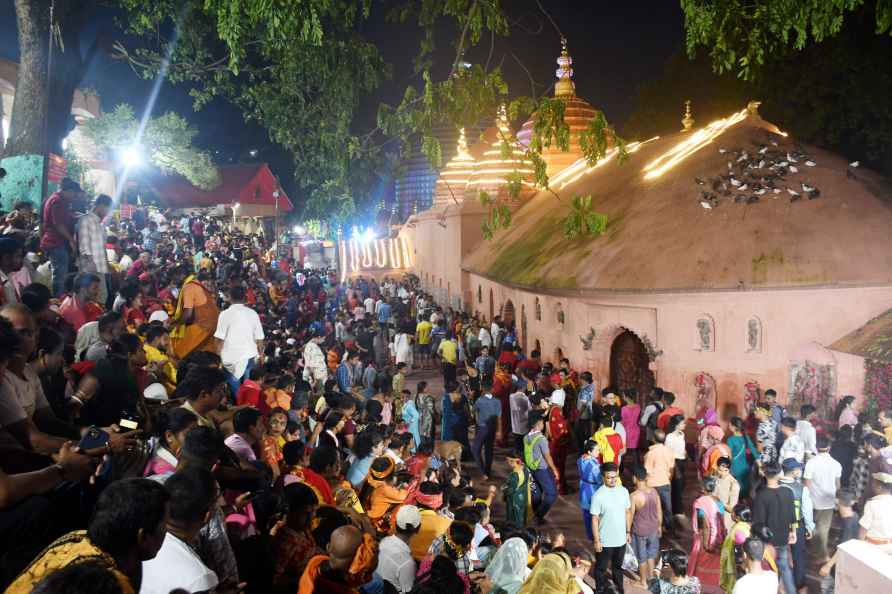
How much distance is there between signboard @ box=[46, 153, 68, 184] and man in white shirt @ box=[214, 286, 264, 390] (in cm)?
588

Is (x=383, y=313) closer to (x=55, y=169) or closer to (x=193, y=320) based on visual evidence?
(x=55, y=169)

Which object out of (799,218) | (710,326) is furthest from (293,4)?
(799,218)

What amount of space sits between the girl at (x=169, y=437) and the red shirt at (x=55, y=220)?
5.36 meters

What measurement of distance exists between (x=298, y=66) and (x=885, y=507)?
29.6ft

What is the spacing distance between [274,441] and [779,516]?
5.05 meters

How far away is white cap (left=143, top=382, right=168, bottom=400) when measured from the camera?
5.97 meters

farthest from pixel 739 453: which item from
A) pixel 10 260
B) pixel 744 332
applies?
pixel 10 260

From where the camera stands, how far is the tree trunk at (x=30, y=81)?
11328mm

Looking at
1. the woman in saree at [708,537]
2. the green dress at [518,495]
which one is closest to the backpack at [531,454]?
the green dress at [518,495]

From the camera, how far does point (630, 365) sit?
607 inches

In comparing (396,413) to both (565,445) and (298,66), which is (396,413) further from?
(298,66)

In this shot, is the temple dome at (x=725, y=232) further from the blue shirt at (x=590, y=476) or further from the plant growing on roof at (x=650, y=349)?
the blue shirt at (x=590, y=476)

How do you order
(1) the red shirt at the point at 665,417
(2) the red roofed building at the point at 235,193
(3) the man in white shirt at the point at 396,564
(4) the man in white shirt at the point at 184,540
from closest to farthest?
(4) the man in white shirt at the point at 184,540, (3) the man in white shirt at the point at 396,564, (1) the red shirt at the point at 665,417, (2) the red roofed building at the point at 235,193

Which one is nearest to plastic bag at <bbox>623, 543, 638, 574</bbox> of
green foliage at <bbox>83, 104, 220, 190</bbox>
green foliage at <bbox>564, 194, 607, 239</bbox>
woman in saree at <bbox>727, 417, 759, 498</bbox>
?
woman in saree at <bbox>727, 417, 759, 498</bbox>
